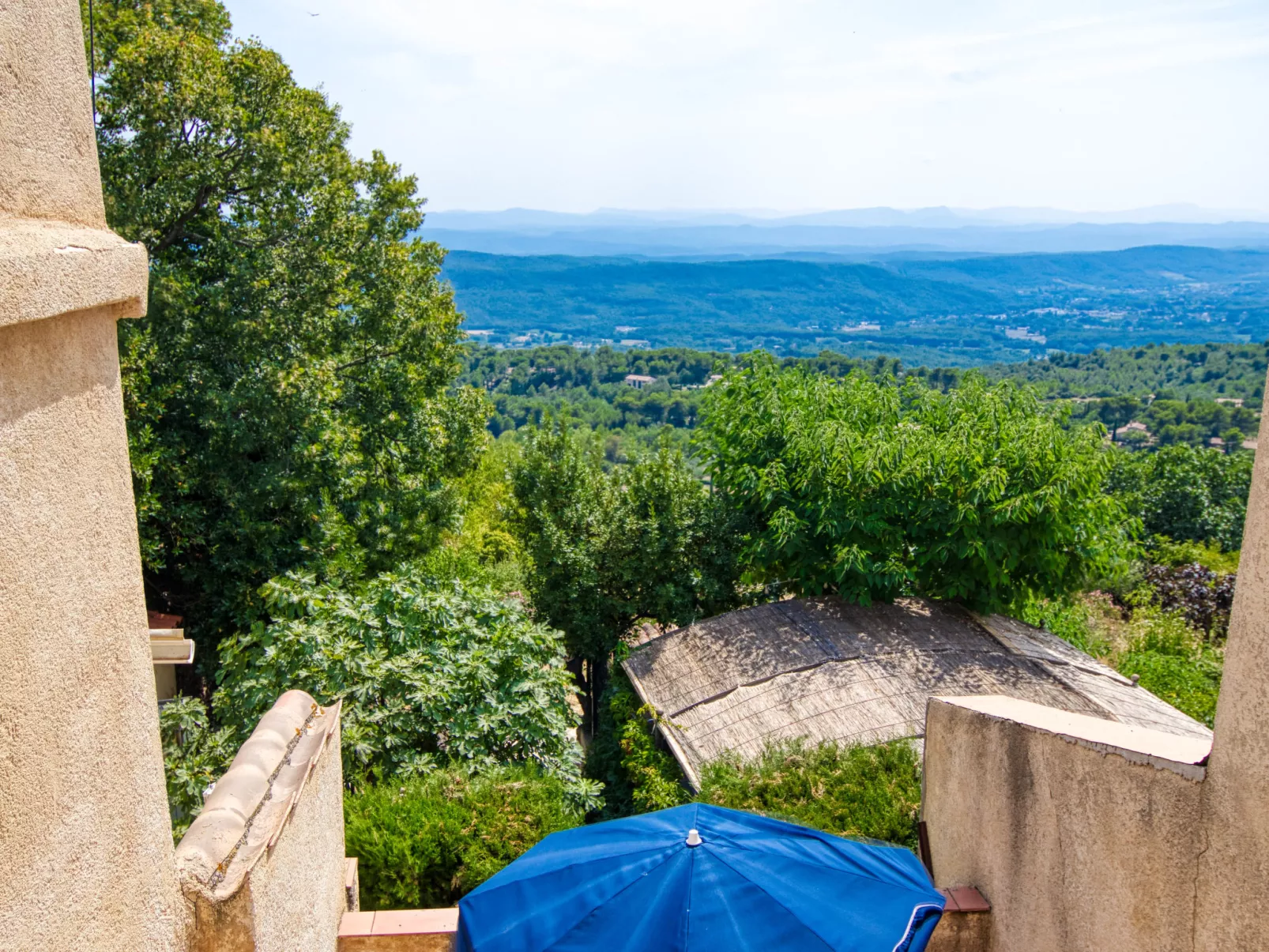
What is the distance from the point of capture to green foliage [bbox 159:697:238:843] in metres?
6.30

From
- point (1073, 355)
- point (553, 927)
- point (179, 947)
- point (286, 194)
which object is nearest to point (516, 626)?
point (553, 927)

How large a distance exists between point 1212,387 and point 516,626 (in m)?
84.3

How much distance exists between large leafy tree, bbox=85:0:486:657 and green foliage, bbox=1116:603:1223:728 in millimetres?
9543

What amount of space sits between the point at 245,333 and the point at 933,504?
8.52 meters

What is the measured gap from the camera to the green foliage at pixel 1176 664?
395 inches

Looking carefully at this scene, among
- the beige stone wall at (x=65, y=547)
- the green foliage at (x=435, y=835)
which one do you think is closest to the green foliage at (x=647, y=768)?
the green foliage at (x=435, y=835)

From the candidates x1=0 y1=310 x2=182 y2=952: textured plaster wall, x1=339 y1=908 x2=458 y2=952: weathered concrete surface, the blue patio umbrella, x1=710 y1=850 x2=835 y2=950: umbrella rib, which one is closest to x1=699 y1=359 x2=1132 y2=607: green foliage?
the blue patio umbrella

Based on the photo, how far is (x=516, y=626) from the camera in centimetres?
788

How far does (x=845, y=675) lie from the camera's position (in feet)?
28.9

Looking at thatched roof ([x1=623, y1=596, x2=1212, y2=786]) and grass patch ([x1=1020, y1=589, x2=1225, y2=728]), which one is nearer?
thatched roof ([x1=623, y1=596, x2=1212, y2=786])

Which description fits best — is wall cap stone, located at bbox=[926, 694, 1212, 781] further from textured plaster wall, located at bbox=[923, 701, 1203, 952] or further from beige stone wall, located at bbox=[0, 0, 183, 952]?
beige stone wall, located at bbox=[0, 0, 183, 952]

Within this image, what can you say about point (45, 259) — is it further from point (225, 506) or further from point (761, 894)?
point (225, 506)

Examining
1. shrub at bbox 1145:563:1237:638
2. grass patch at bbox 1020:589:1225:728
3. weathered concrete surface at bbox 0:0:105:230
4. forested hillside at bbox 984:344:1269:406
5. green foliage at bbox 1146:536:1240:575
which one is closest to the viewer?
weathered concrete surface at bbox 0:0:105:230

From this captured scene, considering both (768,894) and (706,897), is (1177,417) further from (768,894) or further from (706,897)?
(706,897)
